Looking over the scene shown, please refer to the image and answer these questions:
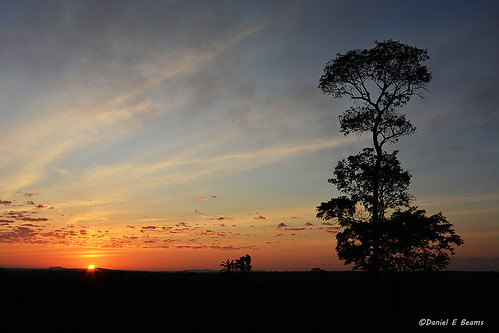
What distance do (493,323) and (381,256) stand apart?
954 centimetres

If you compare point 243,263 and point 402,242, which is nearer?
point 402,242

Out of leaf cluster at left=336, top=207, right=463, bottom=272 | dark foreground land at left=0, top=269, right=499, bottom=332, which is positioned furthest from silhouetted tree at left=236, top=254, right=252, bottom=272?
leaf cluster at left=336, top=207, right=463, bottom=272

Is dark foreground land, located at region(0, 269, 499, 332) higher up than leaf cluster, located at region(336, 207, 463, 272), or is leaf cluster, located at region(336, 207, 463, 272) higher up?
leaf cluster, located at region(336, 207, 463, 272)

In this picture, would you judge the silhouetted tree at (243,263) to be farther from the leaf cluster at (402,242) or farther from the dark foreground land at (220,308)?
the leaf cluster at (402,242)

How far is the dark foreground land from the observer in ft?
95.8

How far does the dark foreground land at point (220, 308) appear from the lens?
29203 millimetres

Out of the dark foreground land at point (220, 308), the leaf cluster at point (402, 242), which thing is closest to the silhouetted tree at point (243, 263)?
the dark foreground land at point (220, 308)

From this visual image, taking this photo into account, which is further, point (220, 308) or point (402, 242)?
point (220, 308)

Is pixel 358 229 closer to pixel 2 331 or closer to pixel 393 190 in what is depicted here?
pixel 393 190

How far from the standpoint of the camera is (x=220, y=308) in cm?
4138

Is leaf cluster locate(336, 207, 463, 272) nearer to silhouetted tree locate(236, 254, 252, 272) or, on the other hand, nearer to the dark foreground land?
the dark foreground land

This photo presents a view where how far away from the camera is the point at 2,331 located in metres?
28.8

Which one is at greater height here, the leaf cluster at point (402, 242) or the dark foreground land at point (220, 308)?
the leaf cluster at point (402, 242)

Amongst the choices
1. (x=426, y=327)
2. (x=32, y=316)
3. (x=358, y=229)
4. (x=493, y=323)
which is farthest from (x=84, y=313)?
(x=493, y=323)
